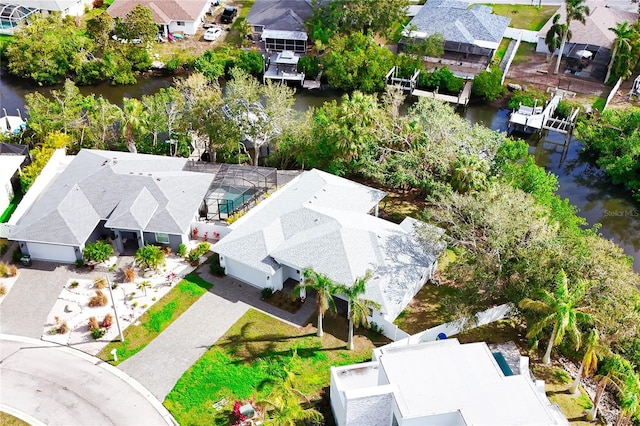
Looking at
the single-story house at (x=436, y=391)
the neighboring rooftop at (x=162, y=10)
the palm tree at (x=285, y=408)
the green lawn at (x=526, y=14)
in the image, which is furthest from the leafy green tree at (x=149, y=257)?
the green lawn at (x=526, y=14)

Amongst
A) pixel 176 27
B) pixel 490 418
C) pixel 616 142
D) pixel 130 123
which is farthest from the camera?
pixel 176 27

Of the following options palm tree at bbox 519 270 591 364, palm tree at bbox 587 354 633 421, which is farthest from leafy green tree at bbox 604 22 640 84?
palm tree at bbox 587 354 633 421

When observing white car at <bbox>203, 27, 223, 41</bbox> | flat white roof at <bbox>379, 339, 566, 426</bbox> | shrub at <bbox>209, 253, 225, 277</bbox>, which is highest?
white car at <bbox>203, 27, 223, 41</bbox>

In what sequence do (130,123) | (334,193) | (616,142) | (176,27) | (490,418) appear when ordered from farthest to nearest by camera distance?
(176,27) < (616,142) < (130,123) < (334,193) < (490,418)

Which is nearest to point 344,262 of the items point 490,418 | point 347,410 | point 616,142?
point 347,410

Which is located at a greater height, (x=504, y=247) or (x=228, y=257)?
(x=504, y=247)

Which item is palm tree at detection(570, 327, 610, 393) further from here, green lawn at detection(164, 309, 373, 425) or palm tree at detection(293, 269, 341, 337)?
palm tree at detection(293, 269, 341, 337)

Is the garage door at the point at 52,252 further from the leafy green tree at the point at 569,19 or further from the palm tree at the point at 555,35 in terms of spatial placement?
the leafy green tree at the point at 569,19

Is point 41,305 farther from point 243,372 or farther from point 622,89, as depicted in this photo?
point 622,89
